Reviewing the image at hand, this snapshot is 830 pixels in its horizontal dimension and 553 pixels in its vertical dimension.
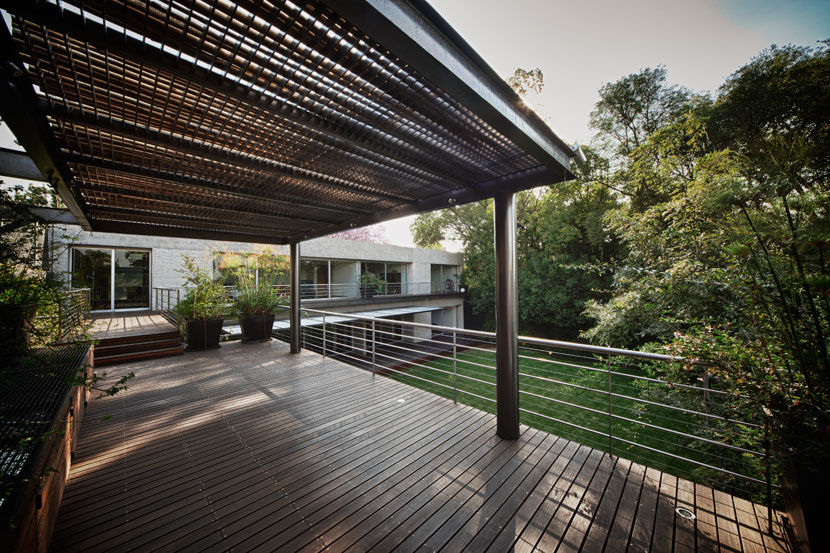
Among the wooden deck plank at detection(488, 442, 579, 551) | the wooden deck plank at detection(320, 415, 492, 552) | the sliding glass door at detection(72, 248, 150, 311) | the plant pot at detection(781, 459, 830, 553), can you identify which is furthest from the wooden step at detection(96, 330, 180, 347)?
the plant pot at detection(781, 459, 830, 553)

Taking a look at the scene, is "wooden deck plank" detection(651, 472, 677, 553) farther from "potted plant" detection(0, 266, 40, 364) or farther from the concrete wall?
the concrete wall

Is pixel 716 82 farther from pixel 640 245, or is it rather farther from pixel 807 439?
pixel 807 439

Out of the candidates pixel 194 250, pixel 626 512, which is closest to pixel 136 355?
pixel 194 250

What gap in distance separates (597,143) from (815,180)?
11807 millimetres

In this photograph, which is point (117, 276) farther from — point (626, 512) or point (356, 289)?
point (626, 512)

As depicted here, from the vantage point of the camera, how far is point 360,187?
2.90m

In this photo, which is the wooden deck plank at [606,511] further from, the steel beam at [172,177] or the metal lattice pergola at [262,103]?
the steel beam at [172,177]

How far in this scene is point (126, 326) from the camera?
6777mm

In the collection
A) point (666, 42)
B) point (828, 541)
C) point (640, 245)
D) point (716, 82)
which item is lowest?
point (828, 541)

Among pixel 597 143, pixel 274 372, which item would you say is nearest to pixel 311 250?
pixel 274 372

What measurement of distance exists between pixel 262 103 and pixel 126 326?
7955 mm

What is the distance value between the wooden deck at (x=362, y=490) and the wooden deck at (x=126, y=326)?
10.4 ft

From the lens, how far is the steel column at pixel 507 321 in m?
2.72

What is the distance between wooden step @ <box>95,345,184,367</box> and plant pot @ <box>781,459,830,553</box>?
7668 mm
